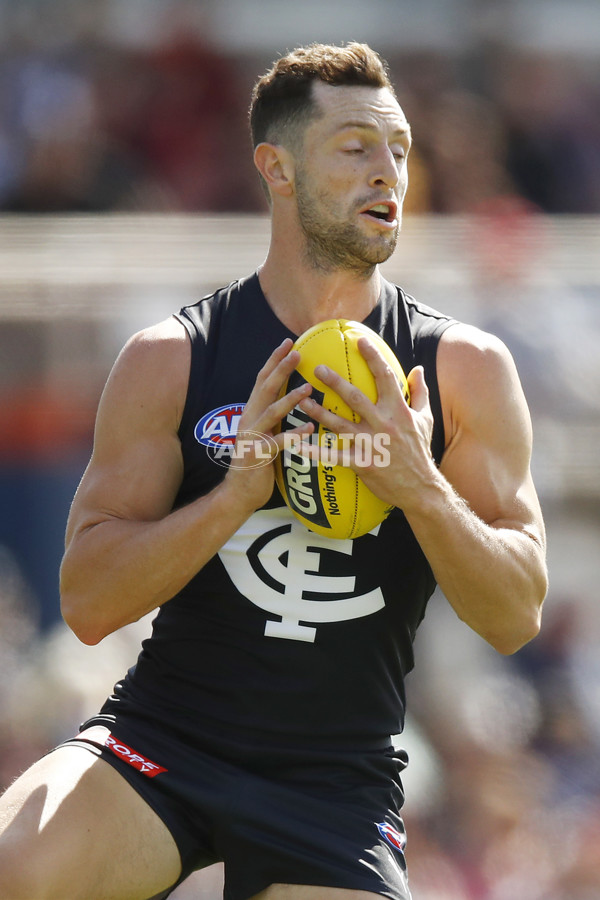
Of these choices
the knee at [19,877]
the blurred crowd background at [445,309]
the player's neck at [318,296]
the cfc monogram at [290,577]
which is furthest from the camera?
the blurred crowd background at [445,309]

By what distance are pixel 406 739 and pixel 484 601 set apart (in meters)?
3.37

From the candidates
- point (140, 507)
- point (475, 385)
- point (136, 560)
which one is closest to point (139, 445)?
point (140, 507)

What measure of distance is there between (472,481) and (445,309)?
3.36 meters

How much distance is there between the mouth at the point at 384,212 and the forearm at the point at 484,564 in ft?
2.46

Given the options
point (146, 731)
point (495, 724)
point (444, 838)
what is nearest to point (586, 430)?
Result: point (495, 724)

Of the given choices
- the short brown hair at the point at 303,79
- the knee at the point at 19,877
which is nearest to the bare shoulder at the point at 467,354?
the short brown hair at the point at 303,79

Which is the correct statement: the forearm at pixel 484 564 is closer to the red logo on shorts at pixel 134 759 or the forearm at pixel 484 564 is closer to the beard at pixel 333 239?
the beard at pixel 333 239

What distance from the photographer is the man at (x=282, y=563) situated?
2.65 metres

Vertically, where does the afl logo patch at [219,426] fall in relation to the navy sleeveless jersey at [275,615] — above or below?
above

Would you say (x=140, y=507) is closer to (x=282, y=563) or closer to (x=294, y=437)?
(x=282, y=563)

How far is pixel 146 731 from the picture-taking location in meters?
2.90

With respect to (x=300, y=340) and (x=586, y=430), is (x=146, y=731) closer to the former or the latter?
(x=300, y=340)

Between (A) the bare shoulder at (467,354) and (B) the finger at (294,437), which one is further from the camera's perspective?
(A) the bare shoulder at (467,354)

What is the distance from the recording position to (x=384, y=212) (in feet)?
9.91
